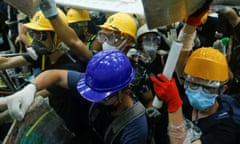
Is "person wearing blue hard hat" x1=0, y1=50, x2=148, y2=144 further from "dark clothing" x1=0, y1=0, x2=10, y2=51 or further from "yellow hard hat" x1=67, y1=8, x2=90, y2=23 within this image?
"dark clothing" x1=0, y1=0, x2=10, y2=51

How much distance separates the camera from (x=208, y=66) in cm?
187

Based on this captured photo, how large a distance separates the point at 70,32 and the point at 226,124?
109 centimetres

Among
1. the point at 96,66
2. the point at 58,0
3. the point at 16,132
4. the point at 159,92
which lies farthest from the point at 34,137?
the point at 58,0

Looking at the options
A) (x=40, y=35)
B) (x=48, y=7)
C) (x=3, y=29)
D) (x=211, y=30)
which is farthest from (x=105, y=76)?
(x=3, y=29)

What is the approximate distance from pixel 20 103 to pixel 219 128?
101cm

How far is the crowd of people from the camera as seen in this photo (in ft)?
5.40

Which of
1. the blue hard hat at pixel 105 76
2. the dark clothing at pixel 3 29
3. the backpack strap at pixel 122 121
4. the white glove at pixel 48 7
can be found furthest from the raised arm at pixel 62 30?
the dark clothing at pixel 3 29

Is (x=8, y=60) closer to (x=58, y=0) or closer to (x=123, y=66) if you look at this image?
(x=58, y=0)

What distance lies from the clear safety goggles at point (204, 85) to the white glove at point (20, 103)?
871mm

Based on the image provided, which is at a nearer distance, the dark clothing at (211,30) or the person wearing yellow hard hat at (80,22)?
the dark clothing at (211,30)

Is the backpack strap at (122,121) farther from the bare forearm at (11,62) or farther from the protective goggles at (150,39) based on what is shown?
the bare forearm at (11,62)

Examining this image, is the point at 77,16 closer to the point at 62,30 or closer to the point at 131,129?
the point at 62,30

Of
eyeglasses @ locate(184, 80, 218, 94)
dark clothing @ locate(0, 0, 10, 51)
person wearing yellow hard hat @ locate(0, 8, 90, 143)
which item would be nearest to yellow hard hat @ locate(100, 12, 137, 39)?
person wearing yellow hard hat @ locate(0, 8, 90, 143)

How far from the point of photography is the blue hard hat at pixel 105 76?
1651 millimetres
